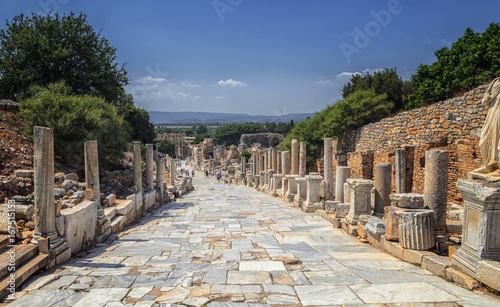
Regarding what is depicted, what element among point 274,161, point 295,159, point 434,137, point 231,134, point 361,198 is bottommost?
point 274,161

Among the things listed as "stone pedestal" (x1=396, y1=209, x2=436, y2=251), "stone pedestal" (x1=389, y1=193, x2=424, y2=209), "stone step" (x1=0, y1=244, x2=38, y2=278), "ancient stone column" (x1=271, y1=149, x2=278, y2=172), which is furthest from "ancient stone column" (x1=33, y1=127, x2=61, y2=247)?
"ancient stone column" (x1=271, y1=149, x2=278, y2=172)

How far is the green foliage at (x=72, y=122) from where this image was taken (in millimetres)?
11930

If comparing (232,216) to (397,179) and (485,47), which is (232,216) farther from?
(485,47)

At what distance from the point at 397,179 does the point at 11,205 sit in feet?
33.9

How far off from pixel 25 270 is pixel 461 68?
21.3 metres

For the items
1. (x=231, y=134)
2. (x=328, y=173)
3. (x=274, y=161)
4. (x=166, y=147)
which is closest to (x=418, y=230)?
(x=328, y=173)

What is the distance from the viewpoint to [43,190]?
19.3ft

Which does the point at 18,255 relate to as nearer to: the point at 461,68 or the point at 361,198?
the point at 361,198

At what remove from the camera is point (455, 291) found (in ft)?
13.9

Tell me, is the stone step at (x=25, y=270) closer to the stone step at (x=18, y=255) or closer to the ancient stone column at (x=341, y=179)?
the stone step at (x=18, y=255)

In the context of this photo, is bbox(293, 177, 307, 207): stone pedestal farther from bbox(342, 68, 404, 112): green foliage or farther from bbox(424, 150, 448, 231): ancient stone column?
bbox(342, 68, 404, 112): green foliage

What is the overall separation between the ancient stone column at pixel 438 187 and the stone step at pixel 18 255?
7257mm

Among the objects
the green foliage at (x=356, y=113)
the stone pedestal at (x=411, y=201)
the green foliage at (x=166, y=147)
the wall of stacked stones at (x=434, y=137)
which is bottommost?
the green foliage at (x=166, y=147)

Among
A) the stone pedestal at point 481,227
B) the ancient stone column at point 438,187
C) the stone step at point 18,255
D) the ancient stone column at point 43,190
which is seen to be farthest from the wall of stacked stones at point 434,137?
the stone step at point 18,255
